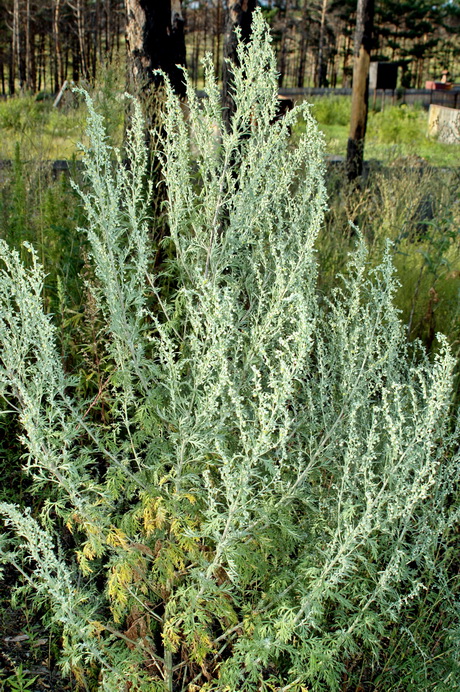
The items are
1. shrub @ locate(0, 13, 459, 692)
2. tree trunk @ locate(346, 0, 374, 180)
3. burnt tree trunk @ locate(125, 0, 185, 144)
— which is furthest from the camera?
tree trunk @ locate(346, 0, 374, 180)

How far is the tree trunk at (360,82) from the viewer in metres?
9.77

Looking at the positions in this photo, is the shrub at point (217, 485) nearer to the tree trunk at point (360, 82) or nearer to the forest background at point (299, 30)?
the tree trunk at point (360, 82)

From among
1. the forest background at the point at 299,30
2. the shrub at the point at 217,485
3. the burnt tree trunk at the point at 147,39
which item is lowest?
the shrub at the point at 217,485

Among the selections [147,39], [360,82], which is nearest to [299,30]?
[360,82]

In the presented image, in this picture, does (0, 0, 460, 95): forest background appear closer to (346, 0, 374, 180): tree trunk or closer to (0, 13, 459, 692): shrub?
(346, 0, 374, 180): tree trunk

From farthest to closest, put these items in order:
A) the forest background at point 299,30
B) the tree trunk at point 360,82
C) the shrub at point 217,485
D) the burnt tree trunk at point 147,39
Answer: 1. the forest background at point 299,30
2. the tree trunk at point 360,82
3. the burnt tree trunk at point 147,39
4. the shrub at point 217,485

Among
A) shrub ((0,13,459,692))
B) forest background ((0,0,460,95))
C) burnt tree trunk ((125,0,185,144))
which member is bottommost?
shrub ((0,13,459,692))

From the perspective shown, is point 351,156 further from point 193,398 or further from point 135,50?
point 193,398

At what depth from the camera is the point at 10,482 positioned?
331cm

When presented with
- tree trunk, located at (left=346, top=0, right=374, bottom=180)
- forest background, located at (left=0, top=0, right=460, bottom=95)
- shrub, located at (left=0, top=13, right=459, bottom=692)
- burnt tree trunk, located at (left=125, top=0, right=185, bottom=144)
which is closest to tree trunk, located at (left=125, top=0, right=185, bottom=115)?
burnt tree trunk, located at (left=125, top=0, right=185, bottom=144)

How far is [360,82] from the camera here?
33.3 feet

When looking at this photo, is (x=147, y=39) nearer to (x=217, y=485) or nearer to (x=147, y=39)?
(x=147, y=39)

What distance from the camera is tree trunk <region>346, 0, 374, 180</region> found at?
385 inches

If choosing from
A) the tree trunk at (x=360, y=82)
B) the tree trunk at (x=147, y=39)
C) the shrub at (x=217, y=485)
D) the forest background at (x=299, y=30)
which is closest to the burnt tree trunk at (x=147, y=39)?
the tree trunk at (x=147, y=39)
